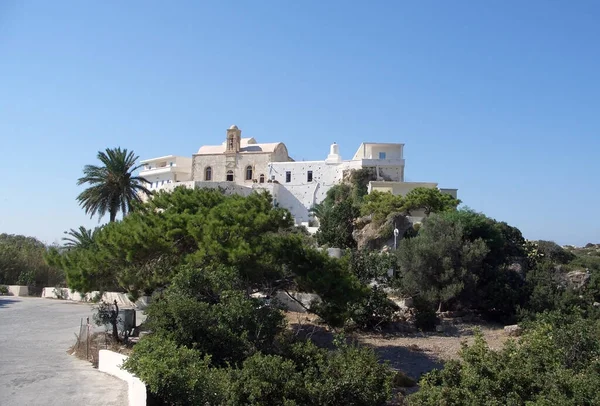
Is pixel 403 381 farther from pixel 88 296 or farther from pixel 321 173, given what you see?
pixel 321 173

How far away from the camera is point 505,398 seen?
11.7 m

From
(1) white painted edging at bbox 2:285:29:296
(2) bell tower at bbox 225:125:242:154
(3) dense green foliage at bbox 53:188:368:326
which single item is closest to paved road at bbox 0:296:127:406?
(3) dense green foliage at bbox 53:188:368:326

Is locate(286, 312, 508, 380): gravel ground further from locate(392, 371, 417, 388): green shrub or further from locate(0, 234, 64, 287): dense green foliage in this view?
locate(0, 234, 64, 287): dense green foliage

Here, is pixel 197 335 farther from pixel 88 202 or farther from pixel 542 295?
pixel 88 202

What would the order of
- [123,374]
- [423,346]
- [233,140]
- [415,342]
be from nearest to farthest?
[123,374] < [423,346] < [415,342] < [233,140]

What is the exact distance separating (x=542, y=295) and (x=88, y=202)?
81.4 feet

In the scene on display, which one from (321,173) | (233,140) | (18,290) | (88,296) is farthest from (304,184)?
(18,290)

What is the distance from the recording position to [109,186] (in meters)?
33.8

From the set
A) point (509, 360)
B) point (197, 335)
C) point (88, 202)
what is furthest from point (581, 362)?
point (88, 202)

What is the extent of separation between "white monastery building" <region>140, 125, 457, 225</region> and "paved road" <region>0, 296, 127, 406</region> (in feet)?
88.7

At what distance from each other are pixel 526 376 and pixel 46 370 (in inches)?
424

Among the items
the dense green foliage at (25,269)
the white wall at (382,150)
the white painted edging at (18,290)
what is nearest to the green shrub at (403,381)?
the white painted edging at (18,290)

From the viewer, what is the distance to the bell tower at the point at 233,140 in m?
58.8

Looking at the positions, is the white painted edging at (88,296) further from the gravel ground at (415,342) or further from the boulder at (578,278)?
the boulder at (578,278)
